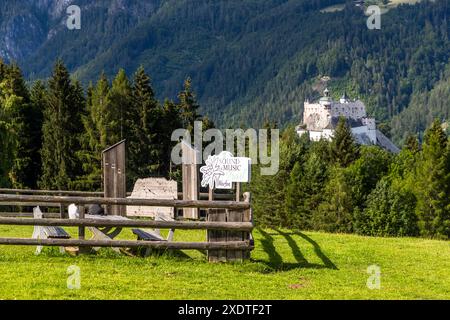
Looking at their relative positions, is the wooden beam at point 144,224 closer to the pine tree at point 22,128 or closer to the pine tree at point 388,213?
the pine tree at point 22,128

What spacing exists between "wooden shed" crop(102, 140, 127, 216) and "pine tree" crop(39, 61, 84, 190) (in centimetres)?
3300

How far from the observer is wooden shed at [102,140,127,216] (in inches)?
1048

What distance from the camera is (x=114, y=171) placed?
87.7 ft

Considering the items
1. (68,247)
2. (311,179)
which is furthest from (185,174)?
(311,179)

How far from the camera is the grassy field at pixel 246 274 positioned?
46.1 feet

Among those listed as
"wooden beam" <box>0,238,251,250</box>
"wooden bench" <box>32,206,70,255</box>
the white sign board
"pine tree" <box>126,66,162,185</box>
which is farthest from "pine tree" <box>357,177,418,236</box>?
"wooden bench" <box>32,206,70,255</box>

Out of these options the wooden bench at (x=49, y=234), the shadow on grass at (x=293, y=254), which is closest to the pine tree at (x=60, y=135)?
the shadow on grass at (x=293, y=254)

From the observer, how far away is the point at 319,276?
55.2 feet

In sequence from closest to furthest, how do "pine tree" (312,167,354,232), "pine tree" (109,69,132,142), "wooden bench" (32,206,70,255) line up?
1. "wooden bench" (32,206,70,255)
2. "pine tree" (109,69,132,142)
3. "pine tree" (312,167,354,232)

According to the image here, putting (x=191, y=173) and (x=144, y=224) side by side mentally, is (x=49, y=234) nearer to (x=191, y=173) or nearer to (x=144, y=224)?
(x=144, y=224)

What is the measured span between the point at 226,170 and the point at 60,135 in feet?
133

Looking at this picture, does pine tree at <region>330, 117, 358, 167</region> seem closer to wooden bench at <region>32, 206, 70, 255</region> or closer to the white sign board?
the white sign board

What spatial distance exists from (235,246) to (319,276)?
2.27 meters
